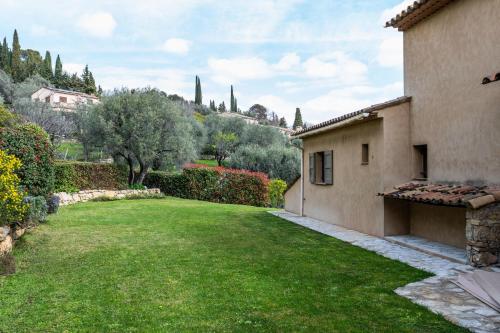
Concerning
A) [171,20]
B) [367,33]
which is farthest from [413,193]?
[171,20]

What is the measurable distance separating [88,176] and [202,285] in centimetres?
1732

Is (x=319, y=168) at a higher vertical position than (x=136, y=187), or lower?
higher

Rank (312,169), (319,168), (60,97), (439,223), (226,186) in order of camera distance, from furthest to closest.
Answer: (60,97)
(226,186)
(312,169)
(319,168)
(439,223)

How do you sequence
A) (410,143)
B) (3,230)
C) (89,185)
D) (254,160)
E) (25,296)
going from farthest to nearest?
(254,160) → (89,185) → (410,143) → (3,230) → (25,296)

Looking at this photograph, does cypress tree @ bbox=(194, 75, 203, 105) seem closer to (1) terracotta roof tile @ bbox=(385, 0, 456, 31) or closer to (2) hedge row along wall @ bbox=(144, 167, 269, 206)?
(2) hedge row along wall @ bbox=(144, 167, 269, 206)

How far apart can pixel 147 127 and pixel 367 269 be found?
18.0 metres

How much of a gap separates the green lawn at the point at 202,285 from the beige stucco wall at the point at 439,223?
193cm

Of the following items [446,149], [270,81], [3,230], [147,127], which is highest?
[270,81]

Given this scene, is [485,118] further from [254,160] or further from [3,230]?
[254,160]

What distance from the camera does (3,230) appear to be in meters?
7.04

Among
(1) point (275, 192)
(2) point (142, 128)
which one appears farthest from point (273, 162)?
(2) point (142, 128)

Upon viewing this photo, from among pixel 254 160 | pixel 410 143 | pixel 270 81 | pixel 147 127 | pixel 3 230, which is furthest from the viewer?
pixel 270 81

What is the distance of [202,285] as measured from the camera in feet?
18.8

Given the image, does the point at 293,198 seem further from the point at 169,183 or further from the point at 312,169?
the point at 169,183
